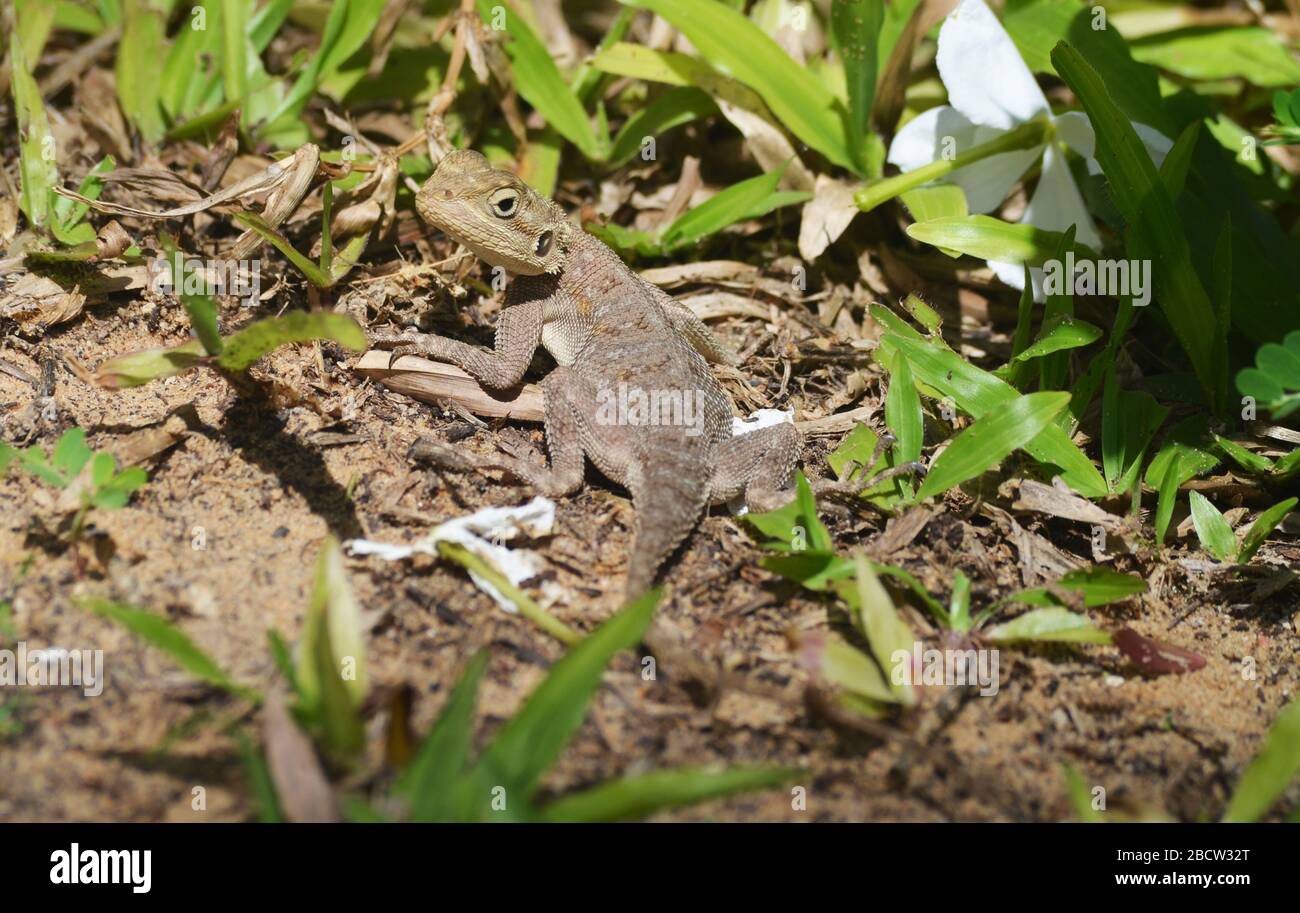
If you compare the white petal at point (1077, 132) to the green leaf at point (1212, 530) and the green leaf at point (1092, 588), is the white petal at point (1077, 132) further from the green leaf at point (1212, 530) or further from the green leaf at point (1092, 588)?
the green leaf at point (1092, 588)

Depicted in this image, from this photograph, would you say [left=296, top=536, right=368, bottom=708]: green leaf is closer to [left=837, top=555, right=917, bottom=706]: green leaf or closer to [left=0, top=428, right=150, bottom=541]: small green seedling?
[left=0, top=428, right=150, bottom=541]: small green seedling

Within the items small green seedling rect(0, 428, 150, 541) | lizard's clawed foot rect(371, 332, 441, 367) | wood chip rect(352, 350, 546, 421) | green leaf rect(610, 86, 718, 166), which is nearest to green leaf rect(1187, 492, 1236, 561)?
wood chip rect(352, 350, 546, 421)

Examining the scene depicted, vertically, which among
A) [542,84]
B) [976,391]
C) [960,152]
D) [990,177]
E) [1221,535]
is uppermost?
[542,84]

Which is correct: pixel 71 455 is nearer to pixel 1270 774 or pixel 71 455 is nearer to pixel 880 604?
pixel 880 604

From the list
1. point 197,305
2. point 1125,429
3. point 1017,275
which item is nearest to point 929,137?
point 1017,275

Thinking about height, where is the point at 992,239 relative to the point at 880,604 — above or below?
above

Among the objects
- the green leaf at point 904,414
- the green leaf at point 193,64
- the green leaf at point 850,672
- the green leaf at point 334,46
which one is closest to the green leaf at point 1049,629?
the green leaf at point 850,672
